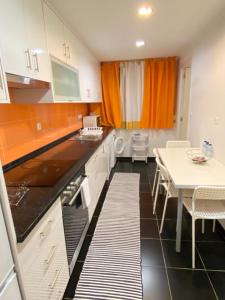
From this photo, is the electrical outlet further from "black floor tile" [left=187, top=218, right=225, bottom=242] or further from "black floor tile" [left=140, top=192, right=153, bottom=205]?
"black floor tile" [left=187, top=218, right=225, bottom=242]

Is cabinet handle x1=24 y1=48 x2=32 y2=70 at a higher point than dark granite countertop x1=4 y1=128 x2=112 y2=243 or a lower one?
higher

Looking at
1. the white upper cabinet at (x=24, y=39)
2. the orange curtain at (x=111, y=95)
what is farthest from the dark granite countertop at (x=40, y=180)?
the orange curtain at (x=111, y=95)

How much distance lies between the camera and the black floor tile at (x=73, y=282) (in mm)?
1403

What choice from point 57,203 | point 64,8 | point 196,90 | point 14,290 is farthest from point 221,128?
point 14,290

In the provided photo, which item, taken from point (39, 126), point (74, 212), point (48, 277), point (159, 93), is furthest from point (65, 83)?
point (159, 93)

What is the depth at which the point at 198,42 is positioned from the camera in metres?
2.71

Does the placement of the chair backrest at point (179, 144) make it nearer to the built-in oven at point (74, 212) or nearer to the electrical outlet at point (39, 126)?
the built-in oven at point (74, 212)

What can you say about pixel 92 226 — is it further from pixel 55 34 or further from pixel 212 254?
pixel 55 34

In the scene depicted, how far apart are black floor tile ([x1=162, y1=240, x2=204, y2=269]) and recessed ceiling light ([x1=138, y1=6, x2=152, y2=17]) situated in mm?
2348

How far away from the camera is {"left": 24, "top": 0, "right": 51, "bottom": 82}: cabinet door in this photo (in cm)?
136

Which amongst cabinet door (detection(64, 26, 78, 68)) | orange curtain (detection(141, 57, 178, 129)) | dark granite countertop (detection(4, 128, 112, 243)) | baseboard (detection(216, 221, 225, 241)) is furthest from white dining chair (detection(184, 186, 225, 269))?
orange curtain (detection(141, 57, 178, 129))

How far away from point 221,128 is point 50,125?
204cm

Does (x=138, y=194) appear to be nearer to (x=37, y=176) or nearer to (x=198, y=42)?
(x=37, y=176)

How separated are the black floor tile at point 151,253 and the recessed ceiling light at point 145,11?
2.34m
